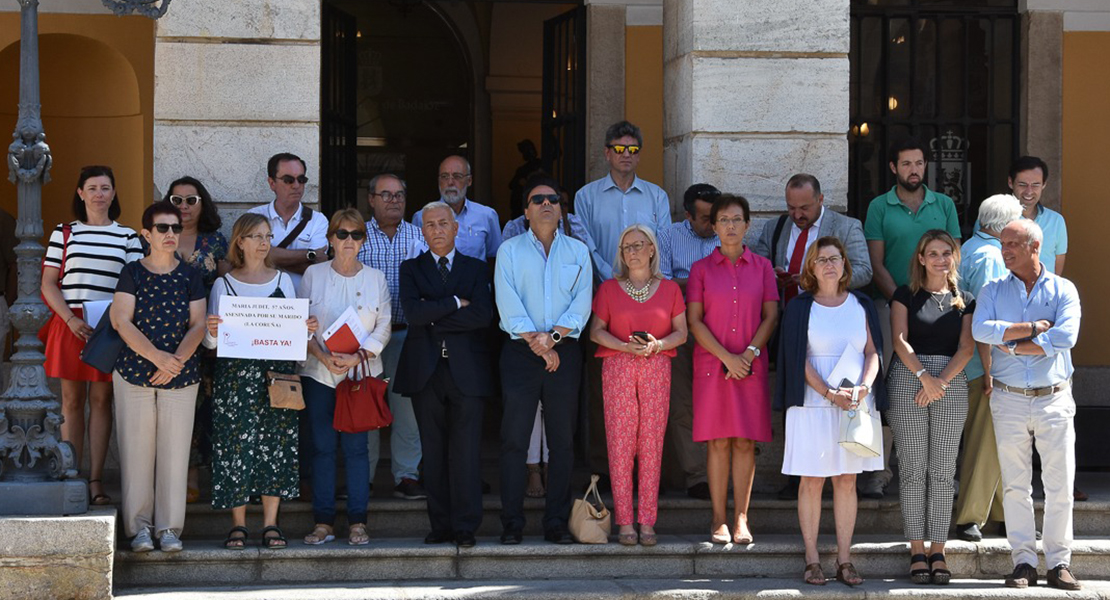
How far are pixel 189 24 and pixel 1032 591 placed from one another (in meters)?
5.82

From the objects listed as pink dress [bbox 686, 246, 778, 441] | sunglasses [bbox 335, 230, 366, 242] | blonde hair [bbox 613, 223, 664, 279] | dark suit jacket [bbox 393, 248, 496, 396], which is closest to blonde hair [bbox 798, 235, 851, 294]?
pink dress [bbox 686, 246, 778, 441]

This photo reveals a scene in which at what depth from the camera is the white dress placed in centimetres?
772

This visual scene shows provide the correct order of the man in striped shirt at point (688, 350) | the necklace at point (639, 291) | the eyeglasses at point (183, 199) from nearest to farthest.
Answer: the necklace at point (639, 291) → the eyeglasses at point (183, 199) → the man in striped shirt at point (688, 350)

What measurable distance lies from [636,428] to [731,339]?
730mm

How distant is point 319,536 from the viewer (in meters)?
7.87

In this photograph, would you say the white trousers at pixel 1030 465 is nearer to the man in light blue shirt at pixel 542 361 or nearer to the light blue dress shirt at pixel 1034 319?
the light blue dress shirt at pixel 1034 319

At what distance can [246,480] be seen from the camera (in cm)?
770

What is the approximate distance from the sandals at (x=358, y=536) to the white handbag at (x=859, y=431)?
261 cm

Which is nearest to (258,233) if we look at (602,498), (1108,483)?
(602,498)

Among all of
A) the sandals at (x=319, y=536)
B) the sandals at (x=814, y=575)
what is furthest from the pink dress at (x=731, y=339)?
the sandals at (x=319, y=536)

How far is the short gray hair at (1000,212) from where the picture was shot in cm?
829

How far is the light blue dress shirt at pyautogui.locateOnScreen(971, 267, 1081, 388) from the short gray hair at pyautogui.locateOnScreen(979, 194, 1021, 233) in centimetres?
59

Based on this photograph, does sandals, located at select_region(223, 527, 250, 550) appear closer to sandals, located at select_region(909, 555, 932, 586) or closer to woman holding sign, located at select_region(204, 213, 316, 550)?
woman holding sign, located at select_region(204, 213, 316, 550)

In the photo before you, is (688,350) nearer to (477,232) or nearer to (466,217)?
(477,232)
